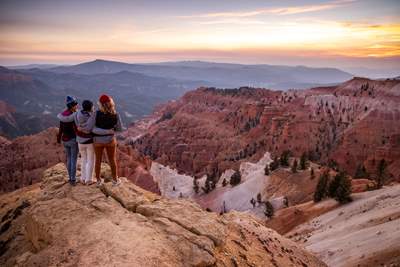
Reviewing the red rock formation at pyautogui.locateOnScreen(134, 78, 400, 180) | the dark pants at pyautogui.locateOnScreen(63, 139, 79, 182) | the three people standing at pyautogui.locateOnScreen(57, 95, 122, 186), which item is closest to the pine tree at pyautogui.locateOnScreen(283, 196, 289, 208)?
the red rock formation at pyautogui.locateOnScreen(134, 78, 400, 180)

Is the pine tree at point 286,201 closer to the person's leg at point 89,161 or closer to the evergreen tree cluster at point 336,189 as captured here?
the evergreen tree cluster at point 336,189

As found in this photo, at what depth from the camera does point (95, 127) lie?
8.70 m

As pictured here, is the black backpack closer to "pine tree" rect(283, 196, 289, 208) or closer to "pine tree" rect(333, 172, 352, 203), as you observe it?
"pine tree" rect(333, 172, 352, 203)

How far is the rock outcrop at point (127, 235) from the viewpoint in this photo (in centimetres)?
670

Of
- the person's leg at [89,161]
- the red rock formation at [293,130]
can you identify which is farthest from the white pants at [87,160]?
the red rock formation at [293,130]

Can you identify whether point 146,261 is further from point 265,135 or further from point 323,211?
point 265,135

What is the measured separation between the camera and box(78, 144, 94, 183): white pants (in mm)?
9195

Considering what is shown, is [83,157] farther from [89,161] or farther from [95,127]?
[95,127]

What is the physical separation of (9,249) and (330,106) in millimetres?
87062

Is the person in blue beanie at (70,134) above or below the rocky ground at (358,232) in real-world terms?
above

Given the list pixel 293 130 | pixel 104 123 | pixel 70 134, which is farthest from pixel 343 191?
pixel 293 130

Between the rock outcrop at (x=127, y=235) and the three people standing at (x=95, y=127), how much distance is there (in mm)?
991

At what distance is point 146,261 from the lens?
6.44 meters

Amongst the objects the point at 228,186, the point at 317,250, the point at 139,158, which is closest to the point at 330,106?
the point at 228,186
